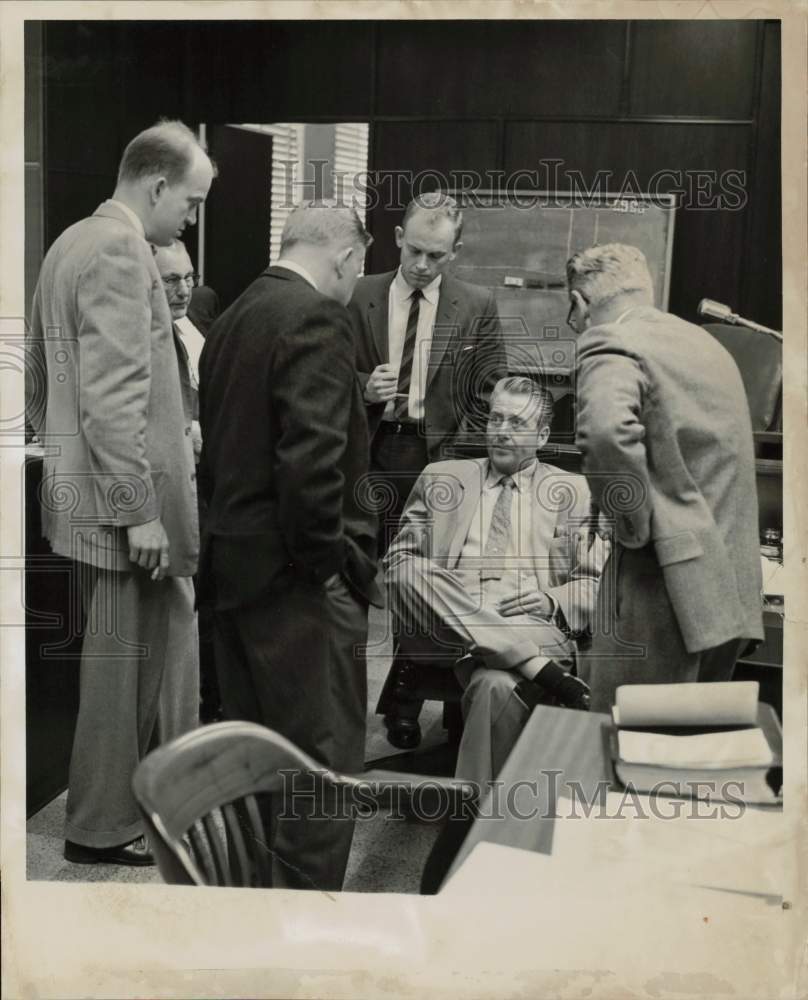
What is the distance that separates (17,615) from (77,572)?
0.66 ft

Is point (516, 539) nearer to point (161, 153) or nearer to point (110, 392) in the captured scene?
point (110, 392)

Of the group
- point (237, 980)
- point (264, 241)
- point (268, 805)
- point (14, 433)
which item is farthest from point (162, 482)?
point (237, 980)

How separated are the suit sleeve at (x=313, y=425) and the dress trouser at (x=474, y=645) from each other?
212 millimetres

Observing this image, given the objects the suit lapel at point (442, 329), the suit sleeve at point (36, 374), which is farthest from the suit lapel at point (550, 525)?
the suit sleeve at point (36, 374)

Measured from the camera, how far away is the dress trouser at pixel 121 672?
2824mm

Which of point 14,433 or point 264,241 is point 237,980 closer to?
point 14,433

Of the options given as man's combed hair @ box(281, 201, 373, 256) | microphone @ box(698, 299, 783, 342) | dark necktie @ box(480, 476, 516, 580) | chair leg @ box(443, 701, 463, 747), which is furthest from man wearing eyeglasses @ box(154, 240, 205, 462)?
microphone @ box(698, 299, 783, 342)

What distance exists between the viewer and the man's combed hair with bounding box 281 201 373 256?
8.90ft

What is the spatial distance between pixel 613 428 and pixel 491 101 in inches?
31.5

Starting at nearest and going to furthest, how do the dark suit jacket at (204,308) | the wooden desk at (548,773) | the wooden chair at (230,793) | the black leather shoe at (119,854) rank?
the wooden chair at (230,793) → the wooden desk at (548,773) → the dark suit jacket at (204,308) → the black leather shoe at (119,854)

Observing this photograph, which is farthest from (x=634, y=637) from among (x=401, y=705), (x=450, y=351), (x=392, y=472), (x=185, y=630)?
(x=185, y=630)

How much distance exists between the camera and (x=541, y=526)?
270cm

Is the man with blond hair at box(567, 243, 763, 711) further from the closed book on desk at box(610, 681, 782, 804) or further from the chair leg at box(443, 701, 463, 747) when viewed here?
the chair leg at box(443, 701, 463, 747)

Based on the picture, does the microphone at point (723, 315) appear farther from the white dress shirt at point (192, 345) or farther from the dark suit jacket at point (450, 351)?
the white dress shirt at point (192, 345)
